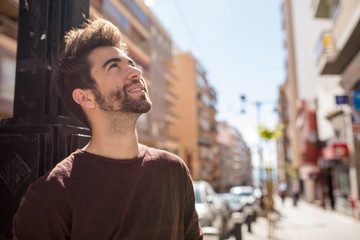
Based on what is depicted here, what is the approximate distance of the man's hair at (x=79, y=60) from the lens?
70.8 inches

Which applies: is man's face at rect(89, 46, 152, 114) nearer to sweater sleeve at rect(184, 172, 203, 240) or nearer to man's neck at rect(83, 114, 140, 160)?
man's neck at rect(83, 114, 140, 160)

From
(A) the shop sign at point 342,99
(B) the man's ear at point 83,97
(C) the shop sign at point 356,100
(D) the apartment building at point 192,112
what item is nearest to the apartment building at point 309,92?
(A) the shop sign at point 342,99

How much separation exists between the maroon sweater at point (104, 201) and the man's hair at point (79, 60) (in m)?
0.33

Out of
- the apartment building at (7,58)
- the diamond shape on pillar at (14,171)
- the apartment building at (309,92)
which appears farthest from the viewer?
the apartment building at (309,92)

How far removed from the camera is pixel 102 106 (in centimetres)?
180

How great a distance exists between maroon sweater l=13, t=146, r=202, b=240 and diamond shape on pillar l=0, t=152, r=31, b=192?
247 millimetres

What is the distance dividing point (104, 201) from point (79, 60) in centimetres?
70

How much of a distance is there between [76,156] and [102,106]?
0.28 metres

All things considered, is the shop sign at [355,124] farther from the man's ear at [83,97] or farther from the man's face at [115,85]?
the man's ear at [83,97]

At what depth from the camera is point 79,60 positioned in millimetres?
1797

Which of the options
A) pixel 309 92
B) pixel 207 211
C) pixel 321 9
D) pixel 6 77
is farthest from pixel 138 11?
pixel 207 211

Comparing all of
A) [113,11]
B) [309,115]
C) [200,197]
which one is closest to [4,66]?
[200,197]

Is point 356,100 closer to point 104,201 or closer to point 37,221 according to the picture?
point 104,201

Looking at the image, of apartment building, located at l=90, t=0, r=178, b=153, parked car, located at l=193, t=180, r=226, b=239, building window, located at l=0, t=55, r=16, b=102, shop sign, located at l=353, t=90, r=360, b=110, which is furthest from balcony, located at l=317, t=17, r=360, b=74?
apartment building, located at l=90, t=0, r=178, b=153
